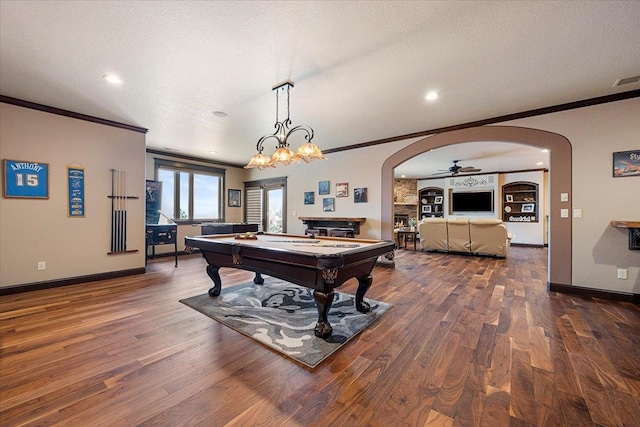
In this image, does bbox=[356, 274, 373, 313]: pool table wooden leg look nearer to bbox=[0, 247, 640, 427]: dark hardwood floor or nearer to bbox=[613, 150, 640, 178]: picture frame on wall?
bbox=[0, 247, 640, 427]: dark hardwood floor

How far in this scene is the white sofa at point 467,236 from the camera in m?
6.52

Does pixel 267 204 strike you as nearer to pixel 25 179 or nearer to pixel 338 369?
pixel 25 179

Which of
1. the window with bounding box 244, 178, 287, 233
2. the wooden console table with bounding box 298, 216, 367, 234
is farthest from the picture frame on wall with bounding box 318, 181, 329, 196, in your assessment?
the window with bounding box 244, 178, 287, 233

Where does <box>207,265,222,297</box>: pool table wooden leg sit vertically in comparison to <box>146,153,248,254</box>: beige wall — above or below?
Answer: below

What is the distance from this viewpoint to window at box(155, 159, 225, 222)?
6914 mm

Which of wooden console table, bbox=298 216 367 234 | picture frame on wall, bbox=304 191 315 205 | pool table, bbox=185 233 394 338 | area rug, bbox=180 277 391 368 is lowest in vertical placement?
area rug, bbox=180 277 391 368

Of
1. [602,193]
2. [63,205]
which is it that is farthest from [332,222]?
[63,205]

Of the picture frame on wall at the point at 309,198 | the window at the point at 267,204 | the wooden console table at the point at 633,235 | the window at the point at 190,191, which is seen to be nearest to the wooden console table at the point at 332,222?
the picture frame on wall at the point at 309,198

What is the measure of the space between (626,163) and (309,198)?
18.2ft

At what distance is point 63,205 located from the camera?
4.04m

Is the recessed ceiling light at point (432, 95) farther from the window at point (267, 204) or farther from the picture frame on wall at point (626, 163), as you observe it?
the window at point (267, 204)

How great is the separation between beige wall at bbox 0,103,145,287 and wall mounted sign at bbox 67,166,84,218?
62mm

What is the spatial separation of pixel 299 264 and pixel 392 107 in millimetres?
2838

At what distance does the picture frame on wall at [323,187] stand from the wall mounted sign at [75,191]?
4.56 metres
